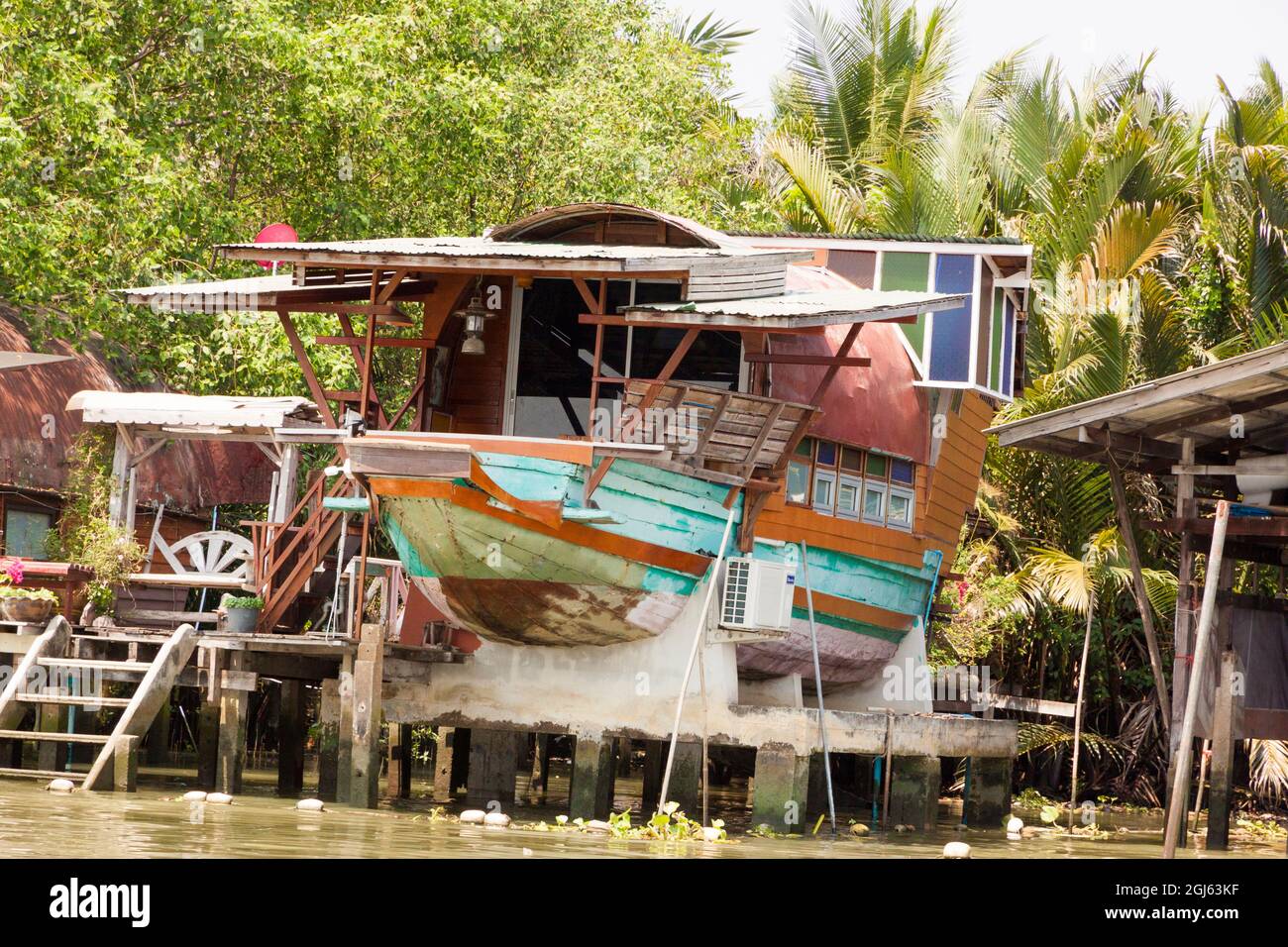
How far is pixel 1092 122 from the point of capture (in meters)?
27.2

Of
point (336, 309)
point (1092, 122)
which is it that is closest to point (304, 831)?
point (336, 309)

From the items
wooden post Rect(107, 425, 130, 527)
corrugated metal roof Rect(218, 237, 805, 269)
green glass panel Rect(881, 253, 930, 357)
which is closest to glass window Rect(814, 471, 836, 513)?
green glass panel Rect(881, 253, 930, 357)

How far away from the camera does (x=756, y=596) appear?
52.7ft

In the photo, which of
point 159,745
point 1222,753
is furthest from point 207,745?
point 1222,753

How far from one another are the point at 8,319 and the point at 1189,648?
1500cm

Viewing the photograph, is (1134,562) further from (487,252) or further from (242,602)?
(242,602)

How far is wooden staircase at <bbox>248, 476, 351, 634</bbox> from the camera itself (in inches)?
714

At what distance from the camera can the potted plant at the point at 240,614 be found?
1745cm

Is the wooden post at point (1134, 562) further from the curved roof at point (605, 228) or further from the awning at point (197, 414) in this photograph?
the awning at point (197, 414)

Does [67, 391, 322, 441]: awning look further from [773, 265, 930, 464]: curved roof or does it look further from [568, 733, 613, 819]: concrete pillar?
[773, 265, 930, 464]: curved roof

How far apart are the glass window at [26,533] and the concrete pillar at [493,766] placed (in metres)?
5.94

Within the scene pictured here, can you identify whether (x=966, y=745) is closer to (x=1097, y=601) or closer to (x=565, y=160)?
(x=1097, y=601)

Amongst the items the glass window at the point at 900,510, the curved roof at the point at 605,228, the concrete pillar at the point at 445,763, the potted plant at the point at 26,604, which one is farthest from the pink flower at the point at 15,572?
the glass window at the point at 900,510

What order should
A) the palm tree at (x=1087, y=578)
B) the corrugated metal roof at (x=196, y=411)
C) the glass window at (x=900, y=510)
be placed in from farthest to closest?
the palm tree at (x=1087, y=578) < the glass window at (x=900, y=510) < the corrugated metal roof at (x=196, y=411)
